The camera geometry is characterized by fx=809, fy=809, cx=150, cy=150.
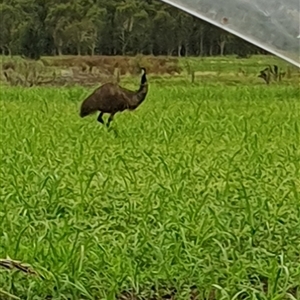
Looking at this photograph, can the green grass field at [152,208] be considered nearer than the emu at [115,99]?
Yes

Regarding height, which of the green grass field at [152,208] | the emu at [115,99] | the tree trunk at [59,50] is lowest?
the green grass field at [152,208]

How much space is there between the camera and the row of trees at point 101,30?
6590 mm

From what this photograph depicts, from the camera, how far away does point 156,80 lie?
702cm

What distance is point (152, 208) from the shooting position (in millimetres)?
2322

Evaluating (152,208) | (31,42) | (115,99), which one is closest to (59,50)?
(31,42)

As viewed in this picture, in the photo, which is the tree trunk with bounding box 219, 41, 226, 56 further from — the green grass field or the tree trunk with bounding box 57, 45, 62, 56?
the green grass field

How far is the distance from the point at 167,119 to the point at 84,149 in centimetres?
120

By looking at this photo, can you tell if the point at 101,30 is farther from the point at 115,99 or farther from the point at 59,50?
the point at 115,99

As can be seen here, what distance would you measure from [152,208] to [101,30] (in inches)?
183

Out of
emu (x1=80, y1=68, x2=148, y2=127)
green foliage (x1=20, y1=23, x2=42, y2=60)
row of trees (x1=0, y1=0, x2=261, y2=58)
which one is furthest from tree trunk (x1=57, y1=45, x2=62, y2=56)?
emu (x1=80, y1=68, x2=148, y2=127)

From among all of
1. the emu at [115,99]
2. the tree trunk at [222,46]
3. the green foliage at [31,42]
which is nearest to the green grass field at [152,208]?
the emu at [115,99]

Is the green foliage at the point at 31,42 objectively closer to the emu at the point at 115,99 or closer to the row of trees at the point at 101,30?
the row of trees at the point at 101,30

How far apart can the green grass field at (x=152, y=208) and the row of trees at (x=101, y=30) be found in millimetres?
2184

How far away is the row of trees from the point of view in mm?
6590
